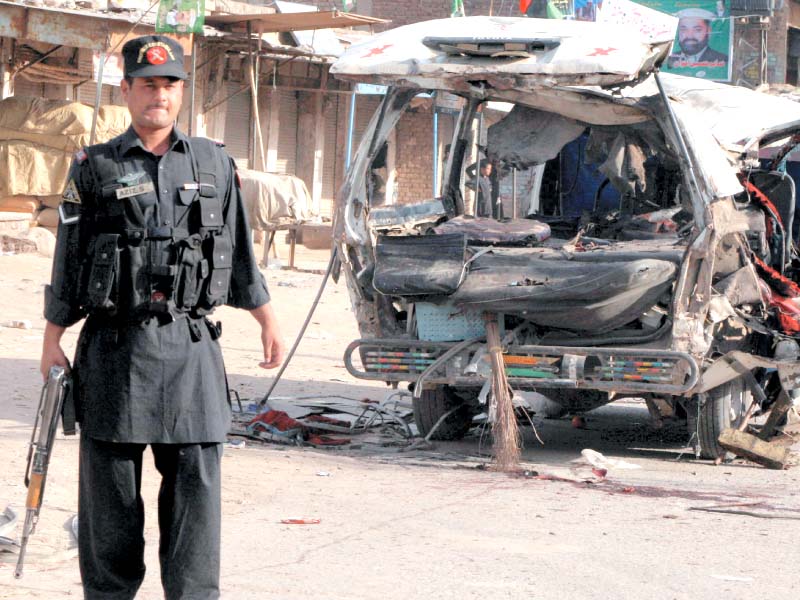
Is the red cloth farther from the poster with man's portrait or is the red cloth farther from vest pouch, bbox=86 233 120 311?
the poster with man's portrait

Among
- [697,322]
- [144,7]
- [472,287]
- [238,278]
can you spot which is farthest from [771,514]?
[144,7]

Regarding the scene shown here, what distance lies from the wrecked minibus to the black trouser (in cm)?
389

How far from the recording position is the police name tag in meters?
3.93

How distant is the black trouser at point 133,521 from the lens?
3984 mm

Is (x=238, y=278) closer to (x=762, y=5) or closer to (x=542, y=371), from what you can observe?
(x=542, y=371)

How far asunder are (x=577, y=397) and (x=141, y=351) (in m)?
5.33

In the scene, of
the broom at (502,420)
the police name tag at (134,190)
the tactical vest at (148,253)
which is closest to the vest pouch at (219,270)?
the tactical vest at (148,253)

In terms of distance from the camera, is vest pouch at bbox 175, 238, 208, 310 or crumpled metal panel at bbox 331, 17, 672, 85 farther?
crumpled metal panel at bbox 331, 17, 672, 85

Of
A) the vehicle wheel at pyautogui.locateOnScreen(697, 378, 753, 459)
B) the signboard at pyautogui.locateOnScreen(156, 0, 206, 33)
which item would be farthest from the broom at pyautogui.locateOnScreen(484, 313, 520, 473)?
the signboard at pyautogui.locateOnScreen(156, 0, 206, 33)

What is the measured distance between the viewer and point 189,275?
3975mm

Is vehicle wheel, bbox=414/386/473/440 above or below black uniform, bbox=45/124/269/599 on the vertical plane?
below

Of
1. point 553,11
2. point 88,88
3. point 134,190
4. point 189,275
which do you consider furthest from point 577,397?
point 88,88

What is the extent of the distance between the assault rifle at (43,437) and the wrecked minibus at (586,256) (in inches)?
150

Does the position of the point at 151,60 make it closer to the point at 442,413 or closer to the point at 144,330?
the point at 144,330
